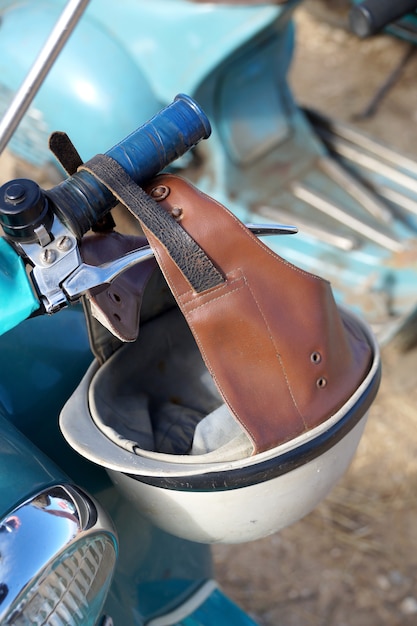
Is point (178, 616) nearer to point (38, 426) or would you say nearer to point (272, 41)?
point (38, 426)

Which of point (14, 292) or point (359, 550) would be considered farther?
point (359, 550)

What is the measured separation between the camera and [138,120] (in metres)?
1.93

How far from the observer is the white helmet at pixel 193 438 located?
72 cm

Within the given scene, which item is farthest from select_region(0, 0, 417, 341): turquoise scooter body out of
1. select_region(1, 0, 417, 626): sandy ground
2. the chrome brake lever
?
the chrome brake lever

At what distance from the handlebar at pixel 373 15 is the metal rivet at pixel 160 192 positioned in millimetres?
759

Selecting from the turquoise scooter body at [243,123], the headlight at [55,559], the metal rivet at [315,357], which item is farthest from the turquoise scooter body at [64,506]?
the turquoise scooter body at [243,123]

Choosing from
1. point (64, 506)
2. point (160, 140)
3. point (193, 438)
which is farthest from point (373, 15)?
point (64, 506)

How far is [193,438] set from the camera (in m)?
0.83

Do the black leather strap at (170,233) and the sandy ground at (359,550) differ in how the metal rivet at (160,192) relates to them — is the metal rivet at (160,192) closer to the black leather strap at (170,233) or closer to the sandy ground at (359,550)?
the black leather strap at (170,233)

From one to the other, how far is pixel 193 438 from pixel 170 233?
26 cm

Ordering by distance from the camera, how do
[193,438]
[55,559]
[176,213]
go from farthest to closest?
[193,438]
[176,213]
[55,559]

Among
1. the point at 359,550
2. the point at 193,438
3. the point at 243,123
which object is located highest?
the point at 193,438

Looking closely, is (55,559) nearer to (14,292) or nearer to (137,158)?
(14,292)

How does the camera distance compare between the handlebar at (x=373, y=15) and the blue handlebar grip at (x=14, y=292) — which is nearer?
the blue handlebar grip at (x=14, y=292)
